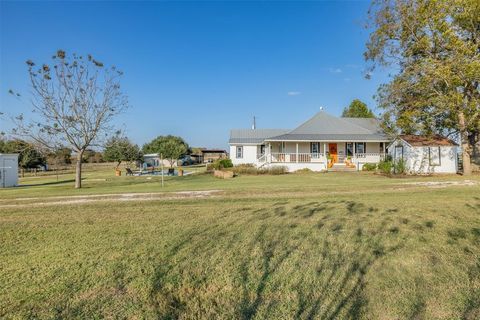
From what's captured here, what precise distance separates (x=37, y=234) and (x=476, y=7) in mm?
23348

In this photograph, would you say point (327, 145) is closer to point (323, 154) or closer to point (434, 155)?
point (323, 154)

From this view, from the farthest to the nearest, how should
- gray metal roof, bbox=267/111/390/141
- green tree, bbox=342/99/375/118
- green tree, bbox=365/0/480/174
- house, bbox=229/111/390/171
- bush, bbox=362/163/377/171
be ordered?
green tree, bbox=342/99/375/118
gray metal roof, bbox=267/111/390/141
house, bbox=229/111/390/171
bush, bbox=362/163/377/171
green tree, bbox=365/0/480/174

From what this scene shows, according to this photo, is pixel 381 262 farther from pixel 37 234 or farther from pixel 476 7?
pixel 476 7

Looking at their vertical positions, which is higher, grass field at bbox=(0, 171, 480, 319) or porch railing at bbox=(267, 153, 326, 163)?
porch railing at bbox=(267, 153, 326, 163)

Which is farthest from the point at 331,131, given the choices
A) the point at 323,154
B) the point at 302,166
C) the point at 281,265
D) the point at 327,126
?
the point at 281,265

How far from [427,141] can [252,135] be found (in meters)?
18.9

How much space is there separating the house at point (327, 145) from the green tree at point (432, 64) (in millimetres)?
5641

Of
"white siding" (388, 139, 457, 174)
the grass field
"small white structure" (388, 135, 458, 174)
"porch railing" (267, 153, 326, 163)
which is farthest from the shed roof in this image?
the grass field

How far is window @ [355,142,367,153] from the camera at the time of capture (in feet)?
97.2

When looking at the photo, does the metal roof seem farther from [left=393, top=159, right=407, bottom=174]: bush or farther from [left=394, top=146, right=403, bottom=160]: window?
[left=393, top=159, right=407, bottom=174]: bush

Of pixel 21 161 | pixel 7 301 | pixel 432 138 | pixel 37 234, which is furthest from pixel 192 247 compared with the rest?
pixel 21 161

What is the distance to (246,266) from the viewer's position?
3979 millimetres

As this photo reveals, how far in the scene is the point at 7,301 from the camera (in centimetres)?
315

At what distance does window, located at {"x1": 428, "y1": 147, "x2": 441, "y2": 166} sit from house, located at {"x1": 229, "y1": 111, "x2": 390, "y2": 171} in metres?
4.58
